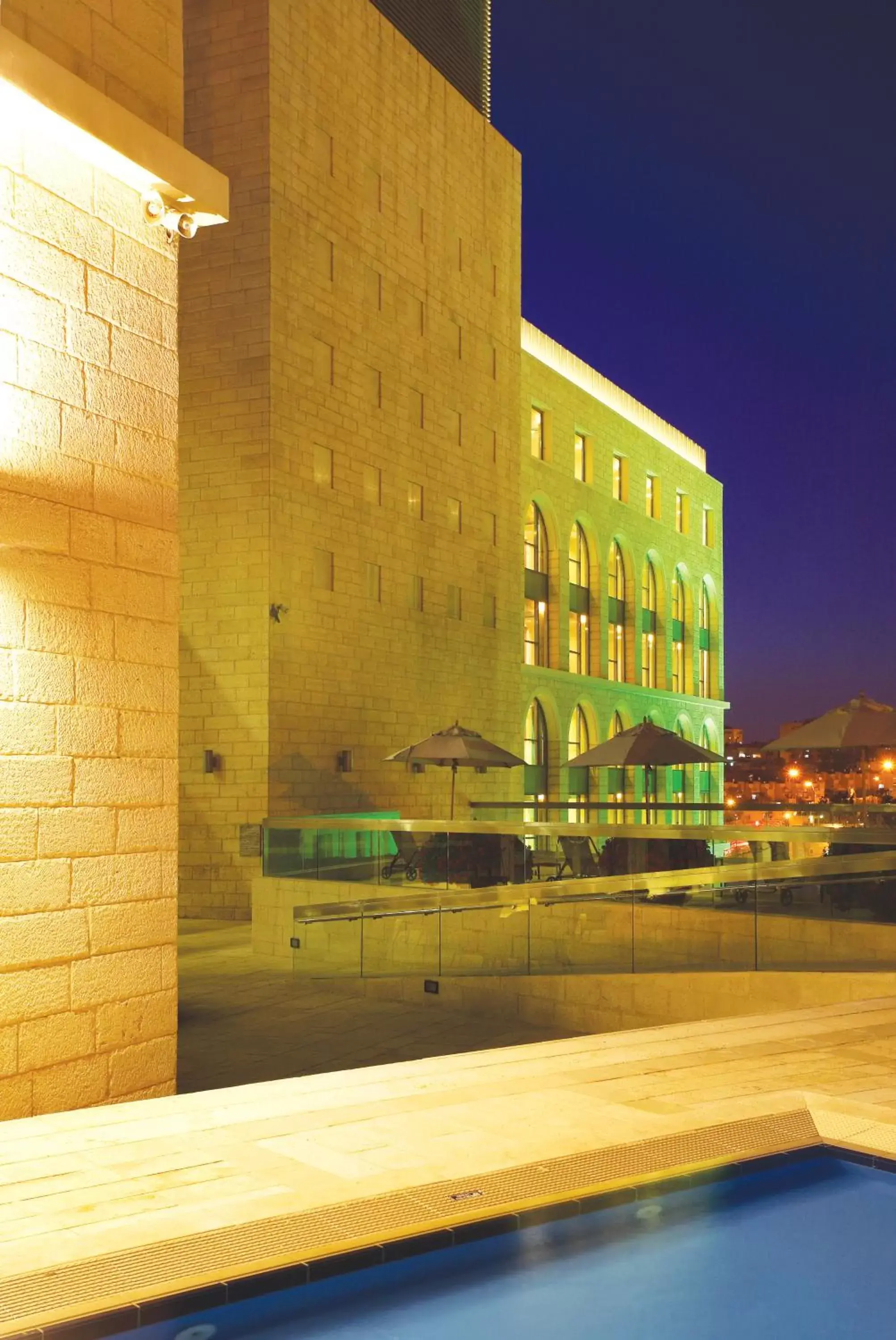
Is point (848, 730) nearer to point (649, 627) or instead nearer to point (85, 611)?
point (85, 611)

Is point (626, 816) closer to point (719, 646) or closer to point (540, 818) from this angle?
point (540, 818)

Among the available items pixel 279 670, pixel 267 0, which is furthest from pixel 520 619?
pixel 267 0

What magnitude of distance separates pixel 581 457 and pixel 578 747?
7.41m

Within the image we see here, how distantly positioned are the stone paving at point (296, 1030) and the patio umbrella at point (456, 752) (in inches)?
168

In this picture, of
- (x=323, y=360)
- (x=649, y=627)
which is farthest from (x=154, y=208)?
(x=649, y=627)

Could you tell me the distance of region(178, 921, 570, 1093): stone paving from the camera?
9.52m

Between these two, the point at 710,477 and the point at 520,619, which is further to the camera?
the point at 710,477

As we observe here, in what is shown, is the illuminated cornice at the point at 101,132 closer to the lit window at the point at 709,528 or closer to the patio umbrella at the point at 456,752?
the patio umbrella at the point at 456,752

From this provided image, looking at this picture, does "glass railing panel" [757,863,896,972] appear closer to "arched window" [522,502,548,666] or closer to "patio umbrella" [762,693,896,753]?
"patio umbrella" [762,693,896,753]

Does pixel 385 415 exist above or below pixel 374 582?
above

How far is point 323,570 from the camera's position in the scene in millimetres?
20172

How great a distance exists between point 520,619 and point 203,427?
31.6 ft

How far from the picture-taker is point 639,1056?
5.92 m

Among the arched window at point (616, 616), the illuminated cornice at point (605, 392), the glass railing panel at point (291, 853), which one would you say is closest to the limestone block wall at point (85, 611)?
the glass railing panel at point (291, 853)
